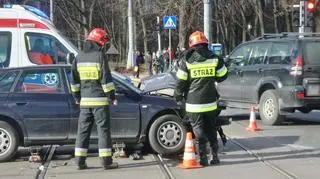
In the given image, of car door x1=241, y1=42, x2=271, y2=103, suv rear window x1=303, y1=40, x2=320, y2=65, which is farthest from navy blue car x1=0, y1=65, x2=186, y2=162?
car door x1=241, y1=42, x2=271, y2=103

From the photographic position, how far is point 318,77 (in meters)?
13.9

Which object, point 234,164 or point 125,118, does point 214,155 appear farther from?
point 125,118

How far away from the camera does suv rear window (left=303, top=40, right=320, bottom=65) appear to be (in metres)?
13.9

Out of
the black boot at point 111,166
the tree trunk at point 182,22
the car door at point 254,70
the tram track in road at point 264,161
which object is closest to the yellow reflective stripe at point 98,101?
the black boot at point 111,166

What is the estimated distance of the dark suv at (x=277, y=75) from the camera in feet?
45.4

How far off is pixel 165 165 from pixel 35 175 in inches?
72.7

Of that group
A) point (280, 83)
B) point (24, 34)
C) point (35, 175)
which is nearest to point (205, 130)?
point (35, 175)

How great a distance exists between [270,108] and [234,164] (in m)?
5.14

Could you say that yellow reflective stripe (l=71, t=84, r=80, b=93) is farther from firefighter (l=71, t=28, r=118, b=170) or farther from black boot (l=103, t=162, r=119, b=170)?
black boot (l=103, t=162, r=119, b=170)

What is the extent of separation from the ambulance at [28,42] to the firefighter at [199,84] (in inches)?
227

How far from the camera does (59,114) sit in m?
9.86

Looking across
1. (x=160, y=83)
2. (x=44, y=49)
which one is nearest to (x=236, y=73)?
(x=160, y=83)

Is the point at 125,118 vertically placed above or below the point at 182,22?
below

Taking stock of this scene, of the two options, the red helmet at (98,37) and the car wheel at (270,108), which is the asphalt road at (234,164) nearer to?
the red helmet at (98,37)
